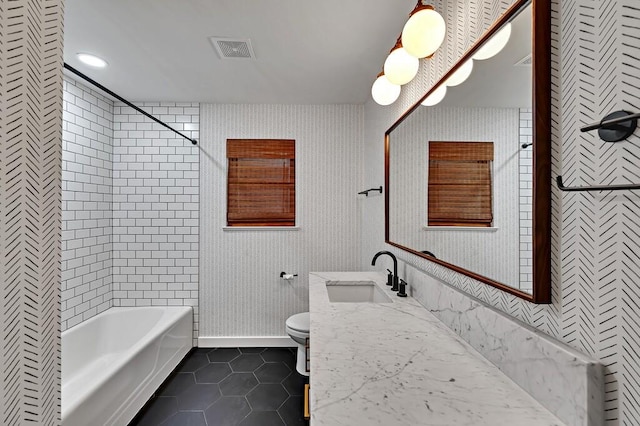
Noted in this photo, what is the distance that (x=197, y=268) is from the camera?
9.75 ft

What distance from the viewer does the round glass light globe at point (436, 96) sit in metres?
1.36

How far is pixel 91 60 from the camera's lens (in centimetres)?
211

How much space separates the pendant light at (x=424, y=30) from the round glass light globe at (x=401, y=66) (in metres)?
0.19

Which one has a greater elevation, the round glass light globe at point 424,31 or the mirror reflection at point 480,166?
the round glass light globe at point 424,31

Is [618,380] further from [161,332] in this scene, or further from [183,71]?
[183,71]

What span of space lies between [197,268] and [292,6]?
2.46 metres

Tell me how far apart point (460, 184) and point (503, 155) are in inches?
11.4

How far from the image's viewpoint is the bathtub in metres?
1.63

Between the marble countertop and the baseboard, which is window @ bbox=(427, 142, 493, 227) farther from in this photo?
the baseboard

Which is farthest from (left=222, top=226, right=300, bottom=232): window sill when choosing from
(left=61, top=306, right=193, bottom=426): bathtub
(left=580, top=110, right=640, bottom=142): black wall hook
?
(left=580, top=110, right=640, bottom=142): black wall hook

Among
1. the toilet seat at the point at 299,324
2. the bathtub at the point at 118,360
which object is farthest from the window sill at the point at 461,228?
the bathtub at the point at 118,360

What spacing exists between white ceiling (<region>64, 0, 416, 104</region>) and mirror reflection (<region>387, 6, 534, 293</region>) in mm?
658

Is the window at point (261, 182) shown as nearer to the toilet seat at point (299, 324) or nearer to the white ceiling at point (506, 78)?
the toilet seat at point (299, 324)

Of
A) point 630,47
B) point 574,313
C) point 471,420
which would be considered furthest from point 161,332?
point 630,47
